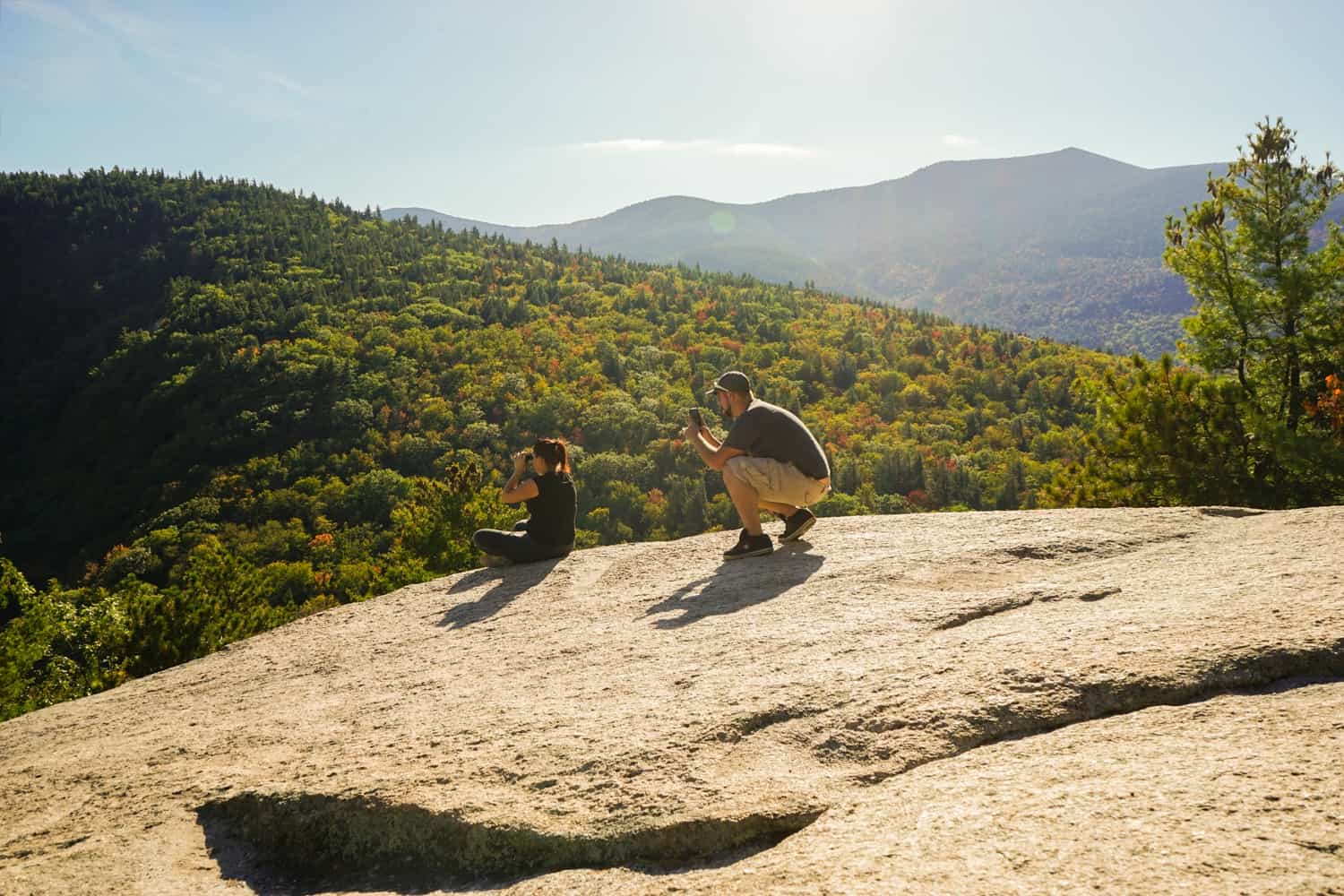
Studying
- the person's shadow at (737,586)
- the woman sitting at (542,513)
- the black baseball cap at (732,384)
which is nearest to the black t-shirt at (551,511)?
Answer: the woman sitting at (542,513)

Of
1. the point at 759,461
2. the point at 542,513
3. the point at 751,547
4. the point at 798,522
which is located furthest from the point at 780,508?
the point at 542,513

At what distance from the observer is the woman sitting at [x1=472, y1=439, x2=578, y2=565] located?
9328 mm

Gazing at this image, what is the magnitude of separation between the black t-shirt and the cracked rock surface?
92.1 inches

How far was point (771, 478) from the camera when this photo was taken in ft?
25.2

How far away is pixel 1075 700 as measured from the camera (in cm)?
381

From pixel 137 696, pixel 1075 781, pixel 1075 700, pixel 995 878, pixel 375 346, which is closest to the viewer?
pixel 995 878

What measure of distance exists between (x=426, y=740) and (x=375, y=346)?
12063cm

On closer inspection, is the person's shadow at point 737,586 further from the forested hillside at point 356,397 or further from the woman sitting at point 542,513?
the forested hillside at point 356,397

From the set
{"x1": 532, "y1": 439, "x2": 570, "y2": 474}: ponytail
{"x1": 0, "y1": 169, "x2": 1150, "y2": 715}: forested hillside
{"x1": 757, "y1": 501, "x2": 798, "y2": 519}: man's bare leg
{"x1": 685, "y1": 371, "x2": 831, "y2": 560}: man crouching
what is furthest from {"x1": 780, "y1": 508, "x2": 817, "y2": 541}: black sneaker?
{"x1": 0, "y1": 169, "x2": 1150, "y2": 715}: forested hillside

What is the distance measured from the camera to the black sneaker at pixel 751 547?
312 inches

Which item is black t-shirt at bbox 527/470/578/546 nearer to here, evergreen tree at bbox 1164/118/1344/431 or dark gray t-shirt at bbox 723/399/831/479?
dark gray t-shirt at bbox 723/399/831/479

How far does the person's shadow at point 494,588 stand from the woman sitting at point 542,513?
153 millimetres

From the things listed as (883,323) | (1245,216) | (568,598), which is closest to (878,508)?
(1245,216)

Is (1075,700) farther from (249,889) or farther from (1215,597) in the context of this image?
(249,889)
